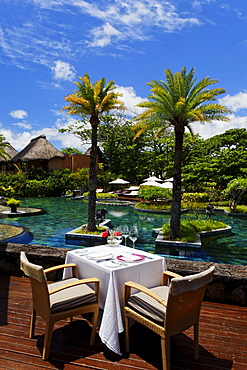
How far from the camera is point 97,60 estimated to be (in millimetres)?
13164

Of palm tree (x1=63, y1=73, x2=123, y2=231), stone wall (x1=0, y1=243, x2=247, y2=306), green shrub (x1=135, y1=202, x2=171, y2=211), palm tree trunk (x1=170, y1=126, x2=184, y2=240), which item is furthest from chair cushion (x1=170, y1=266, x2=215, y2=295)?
green shrub (x1=135, y1=202, x2=171, y2=211)

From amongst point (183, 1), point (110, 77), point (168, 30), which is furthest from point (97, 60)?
point (183, 1)

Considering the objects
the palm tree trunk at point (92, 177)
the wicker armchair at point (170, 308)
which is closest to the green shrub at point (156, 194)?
the palm tree trunk at point (92, 177)

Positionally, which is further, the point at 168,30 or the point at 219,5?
the point at 168,30

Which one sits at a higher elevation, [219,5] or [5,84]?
[5,84]

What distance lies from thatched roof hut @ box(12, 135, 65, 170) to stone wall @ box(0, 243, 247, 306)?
30743 mm

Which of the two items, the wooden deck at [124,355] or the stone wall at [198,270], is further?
the stone wall at [198,270]

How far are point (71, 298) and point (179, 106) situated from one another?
8654 mm

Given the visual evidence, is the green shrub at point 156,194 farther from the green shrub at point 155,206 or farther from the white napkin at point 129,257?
the white napkin at point 129,257

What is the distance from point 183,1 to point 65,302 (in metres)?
9.71

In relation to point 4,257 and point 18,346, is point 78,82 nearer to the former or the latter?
point 4,257

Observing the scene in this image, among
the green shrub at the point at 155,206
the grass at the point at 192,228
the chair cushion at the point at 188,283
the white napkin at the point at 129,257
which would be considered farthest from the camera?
the green shrub at the point at 155,206

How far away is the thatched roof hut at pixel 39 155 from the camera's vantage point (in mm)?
34188

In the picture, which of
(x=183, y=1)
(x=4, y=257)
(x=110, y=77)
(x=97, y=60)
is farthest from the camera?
(x=97, y=60)
